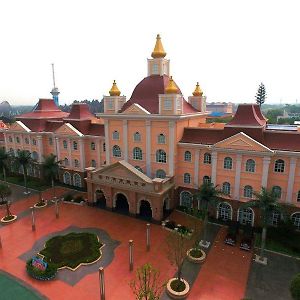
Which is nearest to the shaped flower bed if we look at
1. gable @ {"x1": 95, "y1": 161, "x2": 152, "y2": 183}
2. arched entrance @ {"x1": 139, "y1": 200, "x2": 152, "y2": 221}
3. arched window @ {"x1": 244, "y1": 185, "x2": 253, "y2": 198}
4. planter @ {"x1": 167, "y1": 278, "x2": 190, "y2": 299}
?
arched entrance @ {"x1": 139, "y1": 200, "x2": 152, "y2": 221}

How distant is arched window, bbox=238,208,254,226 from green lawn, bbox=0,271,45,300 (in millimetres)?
21276

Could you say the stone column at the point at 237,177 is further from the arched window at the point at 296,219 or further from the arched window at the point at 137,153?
the arched window at the point at 137,153

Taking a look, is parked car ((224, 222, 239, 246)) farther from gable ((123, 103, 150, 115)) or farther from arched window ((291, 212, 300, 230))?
gable ((123, 103, 150, 115))

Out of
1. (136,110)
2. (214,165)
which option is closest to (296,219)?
(214,165)

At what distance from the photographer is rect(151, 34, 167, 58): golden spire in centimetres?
3562

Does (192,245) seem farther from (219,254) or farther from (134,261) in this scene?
(134,261)

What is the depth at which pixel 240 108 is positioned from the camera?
30562 mm

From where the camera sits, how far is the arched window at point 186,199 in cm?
3294

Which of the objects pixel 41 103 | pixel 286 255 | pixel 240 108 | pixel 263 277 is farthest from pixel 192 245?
pixel 41 103

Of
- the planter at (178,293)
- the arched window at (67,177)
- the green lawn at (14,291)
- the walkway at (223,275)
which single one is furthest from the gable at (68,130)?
the planter at (178,293)

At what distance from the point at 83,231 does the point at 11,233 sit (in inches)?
301

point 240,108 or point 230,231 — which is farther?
point 240,108

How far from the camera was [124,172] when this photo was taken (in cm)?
3148

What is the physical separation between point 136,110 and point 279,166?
57.5 feet
